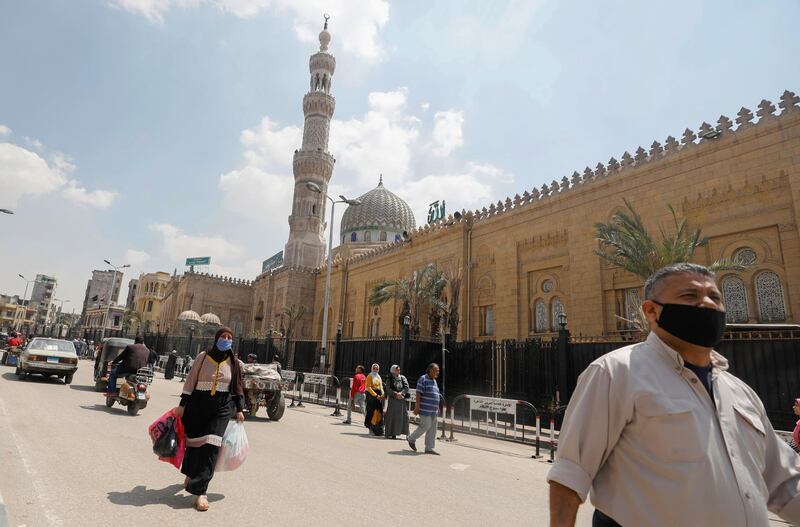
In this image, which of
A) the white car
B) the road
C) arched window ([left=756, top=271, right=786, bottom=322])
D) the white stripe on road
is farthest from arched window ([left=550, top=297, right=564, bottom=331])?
the white stripe on road

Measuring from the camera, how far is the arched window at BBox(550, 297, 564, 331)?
61.3ft

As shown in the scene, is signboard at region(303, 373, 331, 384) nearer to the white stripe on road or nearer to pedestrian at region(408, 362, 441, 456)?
pedestrian at region(408, 362, 441, 456)

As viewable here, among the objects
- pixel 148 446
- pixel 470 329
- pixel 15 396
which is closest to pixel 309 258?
pixel 470 329

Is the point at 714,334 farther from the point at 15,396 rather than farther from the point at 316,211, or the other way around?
the point at 316,211

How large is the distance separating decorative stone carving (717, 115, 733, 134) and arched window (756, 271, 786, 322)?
4530mm

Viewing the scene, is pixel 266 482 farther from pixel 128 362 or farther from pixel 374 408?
pixel 128 362

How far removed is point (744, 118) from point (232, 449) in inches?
651

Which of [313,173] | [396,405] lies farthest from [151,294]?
[396,405]

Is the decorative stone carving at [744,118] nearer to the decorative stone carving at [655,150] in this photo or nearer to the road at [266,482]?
the decorative stone carving at [655,150]

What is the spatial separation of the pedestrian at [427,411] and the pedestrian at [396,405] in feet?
2.24

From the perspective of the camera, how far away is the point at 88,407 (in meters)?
10.1

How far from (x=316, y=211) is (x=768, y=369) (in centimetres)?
3687

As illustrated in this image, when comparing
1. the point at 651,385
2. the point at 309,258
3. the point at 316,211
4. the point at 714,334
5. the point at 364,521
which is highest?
the point at 316,211

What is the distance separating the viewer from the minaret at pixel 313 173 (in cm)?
4078
